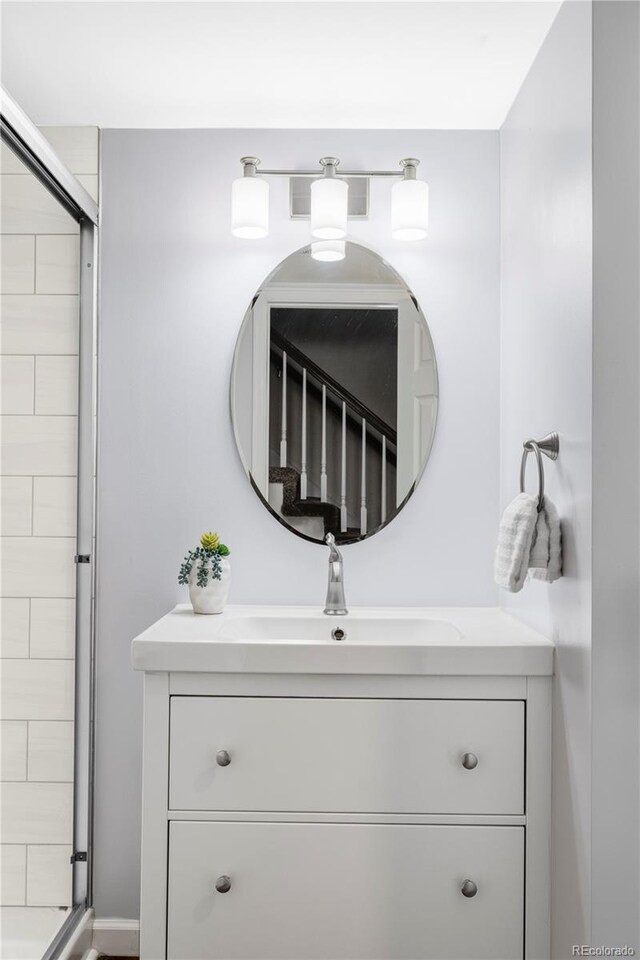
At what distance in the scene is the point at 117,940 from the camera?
212 cm

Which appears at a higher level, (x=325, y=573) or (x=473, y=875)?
(x=325, y=573)

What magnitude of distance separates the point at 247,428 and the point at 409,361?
0.50m

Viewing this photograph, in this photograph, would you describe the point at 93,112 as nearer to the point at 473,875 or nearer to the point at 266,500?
the point at 266,500

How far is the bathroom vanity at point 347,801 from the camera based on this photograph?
1.65m

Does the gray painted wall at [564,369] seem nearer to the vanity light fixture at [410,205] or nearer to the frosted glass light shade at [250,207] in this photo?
the vanity light fixture at [410,205]

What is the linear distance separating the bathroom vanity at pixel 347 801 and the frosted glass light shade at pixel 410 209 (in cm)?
113

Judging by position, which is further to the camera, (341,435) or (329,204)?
(341,435)

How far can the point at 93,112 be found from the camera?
214cm

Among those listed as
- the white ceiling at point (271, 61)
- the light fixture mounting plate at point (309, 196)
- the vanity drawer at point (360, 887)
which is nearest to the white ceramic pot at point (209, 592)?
the vanity drawer at point (360, 887)

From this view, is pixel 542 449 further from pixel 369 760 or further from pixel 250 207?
pixel 250 207

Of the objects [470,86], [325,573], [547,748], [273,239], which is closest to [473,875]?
[547,748]

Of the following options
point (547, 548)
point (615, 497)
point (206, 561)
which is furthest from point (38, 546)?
point (615, 497)

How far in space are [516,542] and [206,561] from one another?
2.74ft

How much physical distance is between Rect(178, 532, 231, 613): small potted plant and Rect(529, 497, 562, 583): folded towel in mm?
824
